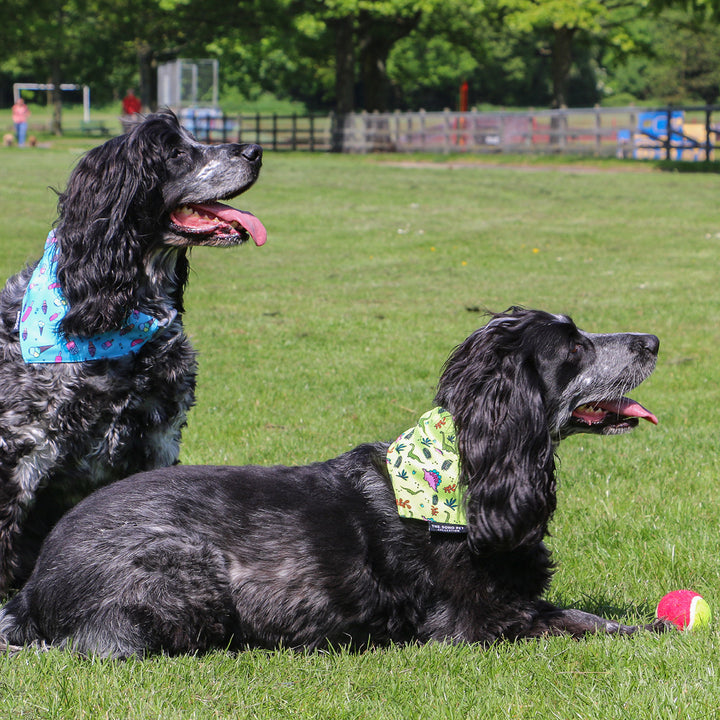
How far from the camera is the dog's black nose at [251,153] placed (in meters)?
5.34

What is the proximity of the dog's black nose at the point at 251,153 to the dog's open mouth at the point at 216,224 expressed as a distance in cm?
30

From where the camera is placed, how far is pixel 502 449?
13.5ft

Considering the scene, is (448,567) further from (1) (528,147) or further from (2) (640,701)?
(1) (528,147)

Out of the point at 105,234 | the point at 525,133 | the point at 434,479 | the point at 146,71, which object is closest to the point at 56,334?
the point at 105,234

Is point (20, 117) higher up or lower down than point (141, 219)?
higher up

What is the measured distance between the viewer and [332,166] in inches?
1437

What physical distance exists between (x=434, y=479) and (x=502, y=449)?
0.35 m

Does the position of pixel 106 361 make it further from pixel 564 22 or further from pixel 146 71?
pixel 146 71

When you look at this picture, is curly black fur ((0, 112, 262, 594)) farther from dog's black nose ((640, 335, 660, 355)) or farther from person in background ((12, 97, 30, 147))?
person in background ((12, 97, 30, 147))

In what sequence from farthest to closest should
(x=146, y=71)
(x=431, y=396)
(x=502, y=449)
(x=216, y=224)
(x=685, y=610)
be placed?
1. (x=146, y=71)
2. (x=431, y=396)
3. (x=216, y=224)
4. (x=685, y=610)
5. (x=502, y=449)

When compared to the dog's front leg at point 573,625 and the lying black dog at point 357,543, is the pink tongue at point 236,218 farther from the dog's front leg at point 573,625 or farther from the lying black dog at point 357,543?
the dog's front leg at point 573,625

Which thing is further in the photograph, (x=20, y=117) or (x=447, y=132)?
(x=20, y=117)

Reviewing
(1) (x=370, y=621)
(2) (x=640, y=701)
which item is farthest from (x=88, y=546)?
(2) (x=640, y=701)

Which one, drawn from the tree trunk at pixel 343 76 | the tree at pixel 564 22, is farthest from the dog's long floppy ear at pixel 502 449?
the tree trunk at pixel 343 76
